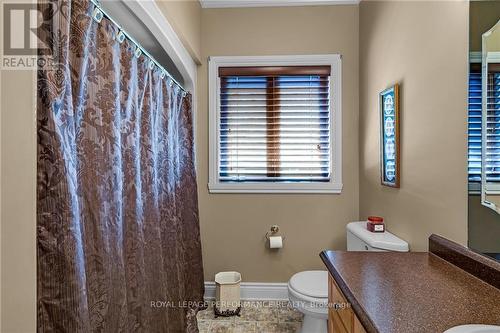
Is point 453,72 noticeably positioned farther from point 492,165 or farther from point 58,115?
point 58,115

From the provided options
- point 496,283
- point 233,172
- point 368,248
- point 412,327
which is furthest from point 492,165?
point 233,172

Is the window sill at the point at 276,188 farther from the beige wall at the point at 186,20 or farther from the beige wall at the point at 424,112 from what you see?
the beige wall at the point at 186,20

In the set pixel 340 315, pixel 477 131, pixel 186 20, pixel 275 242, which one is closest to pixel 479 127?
pixel 477 131

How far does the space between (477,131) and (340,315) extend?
94 centimetres

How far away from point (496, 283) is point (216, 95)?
7.32 ft

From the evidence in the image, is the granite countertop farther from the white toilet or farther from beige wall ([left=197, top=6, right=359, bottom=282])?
beige wall ([left=197, top=6, right=359, bottom=282])

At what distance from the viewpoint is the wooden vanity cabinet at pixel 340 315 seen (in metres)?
0.96

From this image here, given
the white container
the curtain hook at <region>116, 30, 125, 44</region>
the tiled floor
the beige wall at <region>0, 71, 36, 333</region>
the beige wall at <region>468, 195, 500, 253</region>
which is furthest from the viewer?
the white container

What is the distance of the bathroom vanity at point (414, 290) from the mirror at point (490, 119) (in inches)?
10.2

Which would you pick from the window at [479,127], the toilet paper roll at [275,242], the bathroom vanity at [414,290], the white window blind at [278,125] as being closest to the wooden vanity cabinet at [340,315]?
the bathroom vanity at [414,290]

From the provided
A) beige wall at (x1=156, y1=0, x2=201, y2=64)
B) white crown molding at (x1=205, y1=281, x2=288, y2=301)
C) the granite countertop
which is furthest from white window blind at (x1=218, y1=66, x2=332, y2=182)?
the granite countertop

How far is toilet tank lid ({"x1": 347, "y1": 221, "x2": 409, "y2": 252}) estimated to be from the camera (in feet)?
5.46

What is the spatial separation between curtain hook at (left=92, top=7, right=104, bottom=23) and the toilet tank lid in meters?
1.80

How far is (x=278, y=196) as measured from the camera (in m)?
2.56
